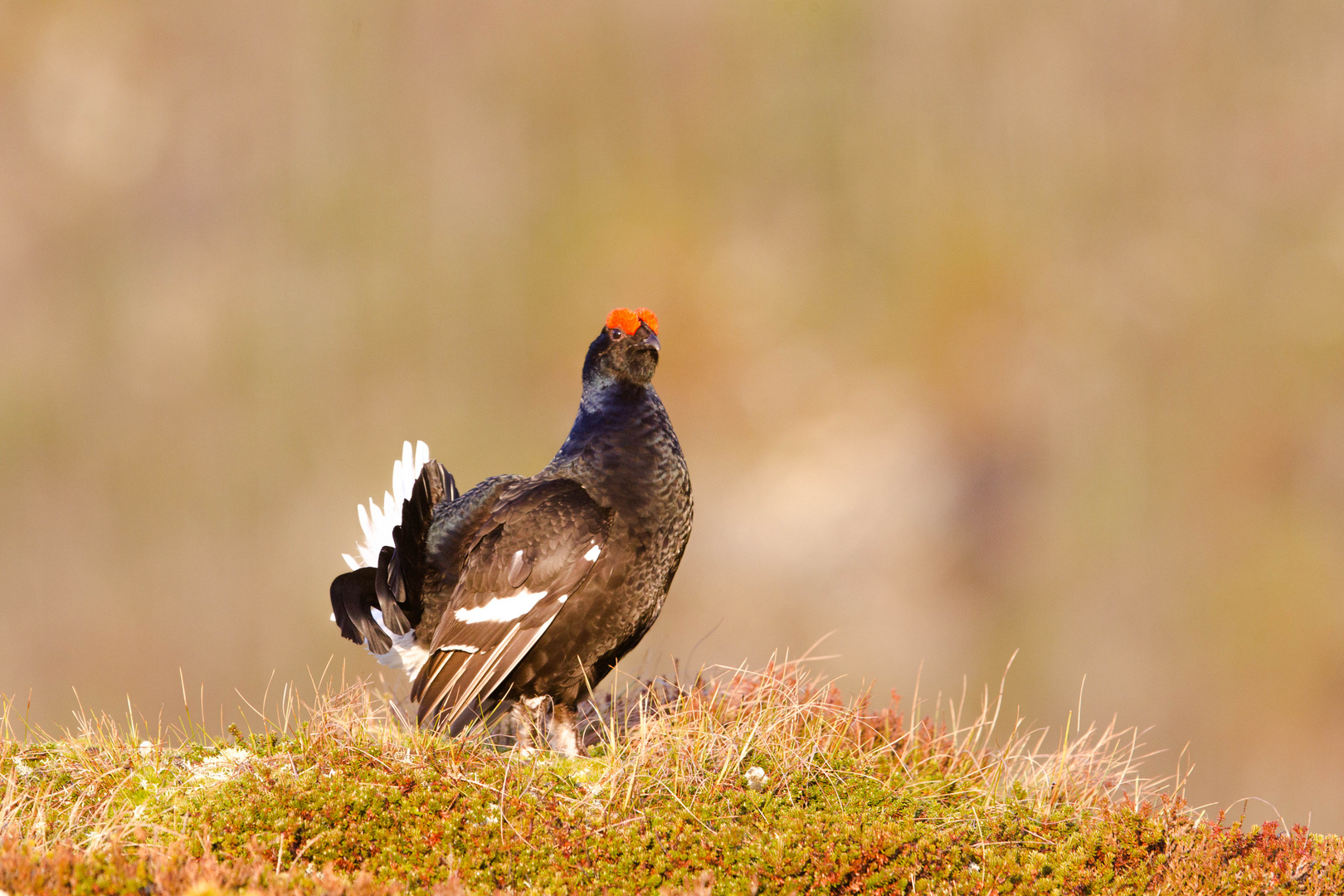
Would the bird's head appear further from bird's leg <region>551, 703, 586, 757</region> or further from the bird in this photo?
bird's leg <region>551, 703, 586, 757</region>

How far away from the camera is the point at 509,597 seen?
4.30m

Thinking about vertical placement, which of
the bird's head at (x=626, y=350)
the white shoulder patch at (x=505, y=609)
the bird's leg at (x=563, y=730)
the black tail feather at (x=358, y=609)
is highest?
the bird's head at (x=626, y=350)

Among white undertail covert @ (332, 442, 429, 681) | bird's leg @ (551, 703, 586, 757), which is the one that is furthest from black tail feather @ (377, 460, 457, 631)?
bird's leg @ (551, 703, 586, 757)

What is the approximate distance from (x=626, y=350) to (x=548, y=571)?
1111mm

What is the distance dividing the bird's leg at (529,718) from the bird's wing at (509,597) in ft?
0.87

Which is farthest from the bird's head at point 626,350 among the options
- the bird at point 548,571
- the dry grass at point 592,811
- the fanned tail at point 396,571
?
the dry grass at point 592,811

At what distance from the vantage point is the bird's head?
185 inches

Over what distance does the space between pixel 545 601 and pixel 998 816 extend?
6.47ft

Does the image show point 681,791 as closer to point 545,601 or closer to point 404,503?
point 545,601

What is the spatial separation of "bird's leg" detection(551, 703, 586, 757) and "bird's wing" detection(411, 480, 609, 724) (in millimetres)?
375

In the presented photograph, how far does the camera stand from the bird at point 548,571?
427cm

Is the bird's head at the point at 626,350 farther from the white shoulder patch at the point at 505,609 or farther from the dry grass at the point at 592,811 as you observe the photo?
the dry grass at the point at 592,811

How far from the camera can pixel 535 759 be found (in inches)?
158

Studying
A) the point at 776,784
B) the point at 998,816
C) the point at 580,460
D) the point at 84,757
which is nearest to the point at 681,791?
the point at 776,784
